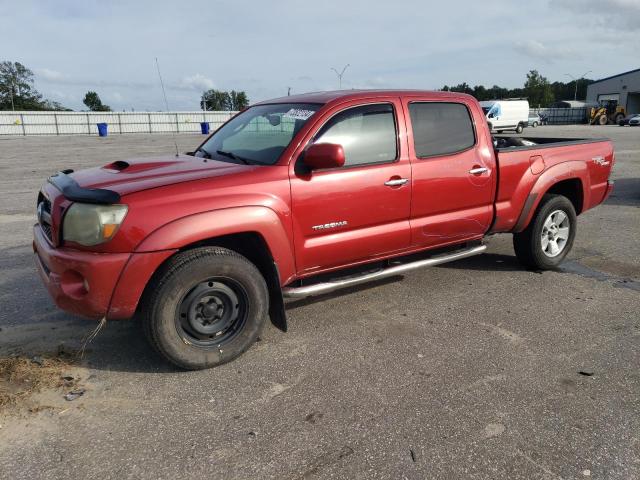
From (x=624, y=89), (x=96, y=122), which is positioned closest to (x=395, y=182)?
(x=96, y=122)

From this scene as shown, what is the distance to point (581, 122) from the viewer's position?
6162cm

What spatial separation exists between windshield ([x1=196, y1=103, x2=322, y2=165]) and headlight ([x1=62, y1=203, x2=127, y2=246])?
1115mm

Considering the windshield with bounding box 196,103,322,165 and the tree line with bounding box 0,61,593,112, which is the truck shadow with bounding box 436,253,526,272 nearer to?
the windshield with bounding box 196,103,322,165

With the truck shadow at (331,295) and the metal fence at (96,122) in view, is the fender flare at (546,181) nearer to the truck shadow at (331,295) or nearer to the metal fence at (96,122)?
the truck shadow at (331,295)

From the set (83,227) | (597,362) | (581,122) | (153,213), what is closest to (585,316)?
(597,362)

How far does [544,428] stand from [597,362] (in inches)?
38.8

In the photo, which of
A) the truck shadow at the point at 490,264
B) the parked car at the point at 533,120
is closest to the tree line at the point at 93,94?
the parked car at the point at 533,120

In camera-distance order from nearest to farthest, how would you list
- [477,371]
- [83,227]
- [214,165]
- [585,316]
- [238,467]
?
[238,467]
[83,227]
[477,371]
[214,165]
[585,316]

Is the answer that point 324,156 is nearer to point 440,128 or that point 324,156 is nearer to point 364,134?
point 364,134

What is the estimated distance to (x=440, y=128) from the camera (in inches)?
173

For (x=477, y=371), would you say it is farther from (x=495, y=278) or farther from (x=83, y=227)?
(x=83, y=227)

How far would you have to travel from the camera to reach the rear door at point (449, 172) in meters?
4.19

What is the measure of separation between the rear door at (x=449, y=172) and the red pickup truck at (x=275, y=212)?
0.04 ft

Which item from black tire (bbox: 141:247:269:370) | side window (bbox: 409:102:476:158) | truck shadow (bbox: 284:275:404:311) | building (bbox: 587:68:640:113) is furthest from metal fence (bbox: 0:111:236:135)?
building (bbox: 587:68:640:113)
